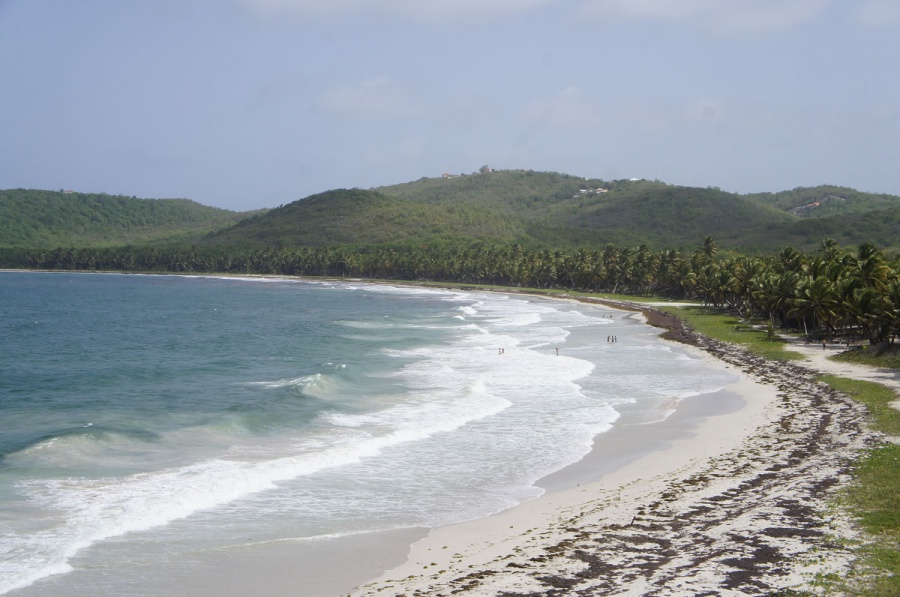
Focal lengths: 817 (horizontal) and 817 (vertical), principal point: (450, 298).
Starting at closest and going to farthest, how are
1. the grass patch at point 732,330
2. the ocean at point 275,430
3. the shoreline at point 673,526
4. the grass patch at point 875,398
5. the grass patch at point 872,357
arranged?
the shoreline at point 673,526, the ocean at point 275,430, the grass patch at point 875,398, the grass patch at point 872,357, the grass patch at point 732,330

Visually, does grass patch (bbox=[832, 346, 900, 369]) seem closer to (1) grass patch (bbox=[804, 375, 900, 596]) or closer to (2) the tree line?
(2) the tree line

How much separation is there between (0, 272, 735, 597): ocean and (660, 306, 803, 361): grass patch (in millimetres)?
4692

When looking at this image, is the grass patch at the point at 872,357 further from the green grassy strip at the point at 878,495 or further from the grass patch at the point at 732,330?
the grass patch at the point at 732,330

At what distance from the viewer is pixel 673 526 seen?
17.1m

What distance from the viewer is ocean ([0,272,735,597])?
18031 millimetres

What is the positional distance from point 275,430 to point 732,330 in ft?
146

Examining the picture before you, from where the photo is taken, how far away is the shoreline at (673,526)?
13984 mm

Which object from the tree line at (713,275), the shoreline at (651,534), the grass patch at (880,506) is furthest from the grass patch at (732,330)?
the shoreline at (651,534)

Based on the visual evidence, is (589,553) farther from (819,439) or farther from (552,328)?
(552,328)

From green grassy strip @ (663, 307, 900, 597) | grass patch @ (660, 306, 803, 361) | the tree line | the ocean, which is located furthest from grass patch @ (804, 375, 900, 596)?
grass patch @ (660, 306, 803, 361)

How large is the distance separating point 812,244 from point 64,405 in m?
168

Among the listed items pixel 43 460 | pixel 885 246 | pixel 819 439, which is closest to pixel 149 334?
pixel 43 460

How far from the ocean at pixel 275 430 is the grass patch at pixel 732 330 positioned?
4692 millimetres

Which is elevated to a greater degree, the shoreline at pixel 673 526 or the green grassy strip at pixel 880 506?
the green grassy strip at pixel 880 506
